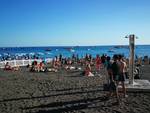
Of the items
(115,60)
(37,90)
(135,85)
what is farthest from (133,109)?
(37,90)

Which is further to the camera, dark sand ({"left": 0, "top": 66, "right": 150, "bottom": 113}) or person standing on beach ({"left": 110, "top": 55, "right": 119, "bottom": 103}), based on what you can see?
person standing on beach ({"left": 110, "top": 55, "right": 119, "bottom": 103})

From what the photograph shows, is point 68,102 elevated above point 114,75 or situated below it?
below

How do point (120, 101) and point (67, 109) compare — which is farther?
point (120, 101)

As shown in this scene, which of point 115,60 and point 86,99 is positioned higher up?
point 115,60

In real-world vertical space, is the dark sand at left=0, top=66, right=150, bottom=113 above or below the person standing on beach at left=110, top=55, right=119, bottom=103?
A: below

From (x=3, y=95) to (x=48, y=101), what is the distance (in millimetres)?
2708

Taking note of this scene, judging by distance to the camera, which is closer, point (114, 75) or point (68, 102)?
point (114, 75)

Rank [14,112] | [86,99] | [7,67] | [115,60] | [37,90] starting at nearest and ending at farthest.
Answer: [14,112] < [115,60] < [86,99] < [37,90] < [7,67]

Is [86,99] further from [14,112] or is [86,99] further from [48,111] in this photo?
[14,112]

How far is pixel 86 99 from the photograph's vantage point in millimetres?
11773

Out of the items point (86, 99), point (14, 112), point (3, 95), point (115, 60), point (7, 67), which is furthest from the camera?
point (7, 67)

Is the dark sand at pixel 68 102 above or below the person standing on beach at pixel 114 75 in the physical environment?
below

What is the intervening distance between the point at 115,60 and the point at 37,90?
200 inches

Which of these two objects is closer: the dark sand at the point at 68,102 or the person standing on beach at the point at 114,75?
the dark sand at the point at 68,102
